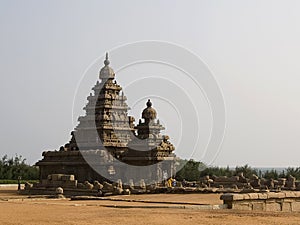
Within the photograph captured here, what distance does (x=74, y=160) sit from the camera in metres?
44.8

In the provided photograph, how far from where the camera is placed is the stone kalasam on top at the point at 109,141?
43594mm

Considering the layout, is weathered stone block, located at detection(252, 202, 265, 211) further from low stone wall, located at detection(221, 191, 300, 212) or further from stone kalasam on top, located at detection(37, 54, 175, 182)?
stone kalasam on top, located at detection(37, 54, 175, 182)

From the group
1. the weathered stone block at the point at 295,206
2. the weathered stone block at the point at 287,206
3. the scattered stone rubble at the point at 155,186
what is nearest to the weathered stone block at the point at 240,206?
the weathered stone block at the point at 287,206

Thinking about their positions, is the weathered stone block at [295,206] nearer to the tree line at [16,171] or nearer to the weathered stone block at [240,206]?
the weathered stone block at [240,206]

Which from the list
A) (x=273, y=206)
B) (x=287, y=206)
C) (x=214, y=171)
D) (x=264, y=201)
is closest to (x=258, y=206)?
(x=264, y=201)

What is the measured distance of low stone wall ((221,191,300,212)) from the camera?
17438mm

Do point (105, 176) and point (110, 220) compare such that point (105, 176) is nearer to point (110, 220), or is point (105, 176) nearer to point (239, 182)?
point (239, 182)

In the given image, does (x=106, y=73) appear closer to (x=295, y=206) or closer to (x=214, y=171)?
(x=214, y=171)

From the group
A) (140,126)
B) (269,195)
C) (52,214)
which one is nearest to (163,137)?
(140,126)

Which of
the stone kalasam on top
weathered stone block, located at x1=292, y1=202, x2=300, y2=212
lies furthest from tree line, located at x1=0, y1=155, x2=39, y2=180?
weathered stone block, located at x1=292, y1=202, x2=300, y2=212

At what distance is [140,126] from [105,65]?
8589 millimetres

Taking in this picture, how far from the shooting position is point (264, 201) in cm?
1877

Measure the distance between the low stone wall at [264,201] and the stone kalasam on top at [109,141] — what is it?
2389 centimetres

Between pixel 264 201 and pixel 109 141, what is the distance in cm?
2903
